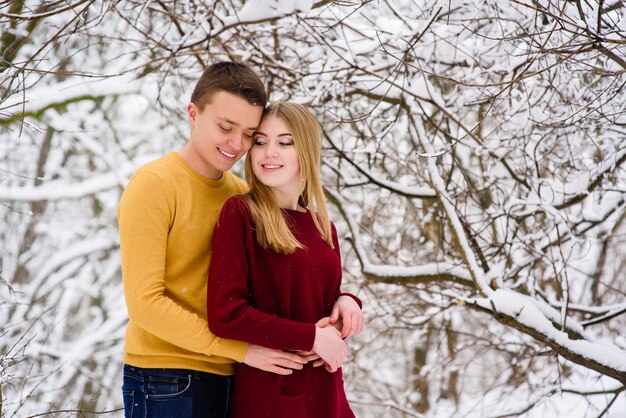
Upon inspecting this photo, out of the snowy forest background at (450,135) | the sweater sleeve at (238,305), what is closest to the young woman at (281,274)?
the sweater sleeve at (238,305)

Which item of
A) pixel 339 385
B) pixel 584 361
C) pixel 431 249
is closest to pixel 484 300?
pixel 584 361

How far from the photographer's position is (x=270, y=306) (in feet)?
7.18

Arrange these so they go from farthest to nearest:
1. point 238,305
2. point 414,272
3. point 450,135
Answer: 1. point 414,272
2. point 450,135
3. point 238,305

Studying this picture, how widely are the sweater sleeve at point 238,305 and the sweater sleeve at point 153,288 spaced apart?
0.22 feet

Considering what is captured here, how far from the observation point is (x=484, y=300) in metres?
2.65

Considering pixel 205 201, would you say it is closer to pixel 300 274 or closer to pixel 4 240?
pixel 300 274

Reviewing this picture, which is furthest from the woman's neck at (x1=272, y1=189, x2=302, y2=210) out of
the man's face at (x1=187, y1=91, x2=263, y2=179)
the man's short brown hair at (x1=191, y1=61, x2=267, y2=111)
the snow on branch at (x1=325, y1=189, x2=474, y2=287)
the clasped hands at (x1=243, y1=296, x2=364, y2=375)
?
the snow on branch at (x1=325, y1=189, x2=474, y2=287)

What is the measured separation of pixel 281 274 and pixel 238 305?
0.23m

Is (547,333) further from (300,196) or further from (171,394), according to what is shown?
(171,394)

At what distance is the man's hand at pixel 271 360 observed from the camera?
2.09 meters

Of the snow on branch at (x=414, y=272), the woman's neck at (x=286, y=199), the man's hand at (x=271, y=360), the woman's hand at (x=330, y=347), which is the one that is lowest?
the man's hand at (x=271, y=360)

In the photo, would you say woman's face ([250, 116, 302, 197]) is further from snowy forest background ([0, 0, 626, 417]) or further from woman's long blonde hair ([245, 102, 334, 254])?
snowy forest background ([0, 0, 626, 417])

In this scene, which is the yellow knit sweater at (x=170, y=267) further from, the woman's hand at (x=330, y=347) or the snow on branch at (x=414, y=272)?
the snow on branch at (x=414, y=272)

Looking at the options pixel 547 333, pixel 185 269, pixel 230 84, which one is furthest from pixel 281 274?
pixel 547 333
